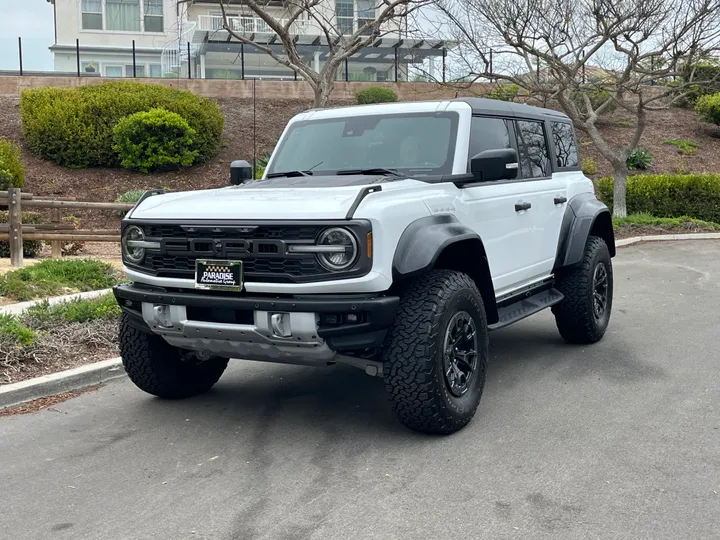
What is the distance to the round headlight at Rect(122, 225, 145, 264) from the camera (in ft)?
16.7

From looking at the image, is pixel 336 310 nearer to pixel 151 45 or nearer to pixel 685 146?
pixel 685 146

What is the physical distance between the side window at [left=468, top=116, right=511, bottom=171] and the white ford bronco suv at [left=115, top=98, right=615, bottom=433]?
18 mm

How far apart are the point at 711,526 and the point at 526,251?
299 cm

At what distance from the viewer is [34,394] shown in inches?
233

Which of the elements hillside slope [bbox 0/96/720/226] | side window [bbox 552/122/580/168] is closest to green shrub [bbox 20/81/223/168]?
hillside slope [bbox 0/96/720/226]

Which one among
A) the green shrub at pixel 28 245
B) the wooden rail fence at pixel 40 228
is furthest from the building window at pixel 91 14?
the green shrub at pixel 28 245

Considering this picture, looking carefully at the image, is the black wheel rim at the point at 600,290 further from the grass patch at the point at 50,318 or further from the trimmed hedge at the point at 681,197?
the trimmed hedge at the point at 681,197

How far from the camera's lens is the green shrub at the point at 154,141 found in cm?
1955

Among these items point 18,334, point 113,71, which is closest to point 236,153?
point 113,71

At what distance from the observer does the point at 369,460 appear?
4535 millimetres

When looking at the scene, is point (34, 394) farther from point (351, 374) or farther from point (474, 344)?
point (474, 344)

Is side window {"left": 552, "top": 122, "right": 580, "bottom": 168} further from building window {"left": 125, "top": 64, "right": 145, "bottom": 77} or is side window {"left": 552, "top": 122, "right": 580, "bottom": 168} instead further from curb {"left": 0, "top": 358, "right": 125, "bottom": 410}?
building window {"left": 125, "top": 64, "right": 145, "bottom": 77}

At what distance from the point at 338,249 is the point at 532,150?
3.04m

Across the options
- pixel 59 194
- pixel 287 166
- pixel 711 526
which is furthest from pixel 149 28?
pixel 711 526
